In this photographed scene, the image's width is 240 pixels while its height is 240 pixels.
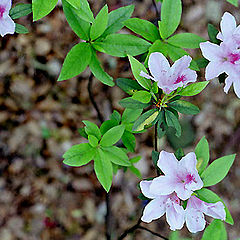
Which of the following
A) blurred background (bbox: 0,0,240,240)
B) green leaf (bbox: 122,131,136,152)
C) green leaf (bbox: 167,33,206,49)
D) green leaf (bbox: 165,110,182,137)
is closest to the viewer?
green leaf (bbox: 165,110,182,137)

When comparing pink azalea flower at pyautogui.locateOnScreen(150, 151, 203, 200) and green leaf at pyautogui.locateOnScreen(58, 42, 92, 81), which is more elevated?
green leaf at pyautogui.locateOnScreen(58, 42, 92, 81)

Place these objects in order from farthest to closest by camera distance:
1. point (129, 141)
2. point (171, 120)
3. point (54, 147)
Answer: point (54, 147) → point (129, 141) → point (171, 120)

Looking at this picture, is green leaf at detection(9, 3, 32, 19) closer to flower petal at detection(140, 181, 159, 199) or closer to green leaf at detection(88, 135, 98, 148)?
green leaf at detection(88, 135, 98, 148)

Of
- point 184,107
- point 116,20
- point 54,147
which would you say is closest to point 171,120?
point 184,107

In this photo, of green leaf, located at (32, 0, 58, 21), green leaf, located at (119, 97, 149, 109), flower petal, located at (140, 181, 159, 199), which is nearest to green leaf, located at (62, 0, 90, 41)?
green leaf, located at (32, 0, 58, 21)

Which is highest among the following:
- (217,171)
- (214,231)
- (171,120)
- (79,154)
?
(171,120)

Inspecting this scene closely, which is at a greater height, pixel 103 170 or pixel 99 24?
pixel 99 24

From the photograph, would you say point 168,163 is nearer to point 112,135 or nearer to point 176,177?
point 176,177

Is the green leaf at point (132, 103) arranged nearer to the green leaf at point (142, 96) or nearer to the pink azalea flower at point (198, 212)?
the green leaf at point (142, 96)
